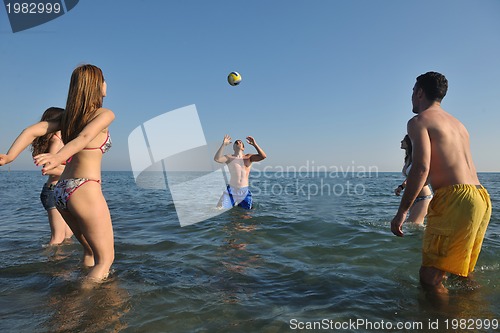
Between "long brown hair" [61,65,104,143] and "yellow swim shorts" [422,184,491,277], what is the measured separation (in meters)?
3.47

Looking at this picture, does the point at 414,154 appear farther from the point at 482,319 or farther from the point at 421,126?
the point at 482,319

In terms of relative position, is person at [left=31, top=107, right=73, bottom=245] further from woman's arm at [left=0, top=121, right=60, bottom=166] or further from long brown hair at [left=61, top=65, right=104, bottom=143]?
long brown hair at [left=61, top=65, right=104, bottom=143]

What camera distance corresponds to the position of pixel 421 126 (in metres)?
3.25

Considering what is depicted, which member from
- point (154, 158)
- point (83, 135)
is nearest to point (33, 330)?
point (83, 135)

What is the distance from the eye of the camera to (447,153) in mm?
3225

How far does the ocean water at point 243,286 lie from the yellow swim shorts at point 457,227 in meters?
0.44

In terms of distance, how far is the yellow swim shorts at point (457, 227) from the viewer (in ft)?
10.1

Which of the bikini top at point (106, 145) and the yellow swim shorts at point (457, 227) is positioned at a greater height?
the bikini top at point (106, 145)

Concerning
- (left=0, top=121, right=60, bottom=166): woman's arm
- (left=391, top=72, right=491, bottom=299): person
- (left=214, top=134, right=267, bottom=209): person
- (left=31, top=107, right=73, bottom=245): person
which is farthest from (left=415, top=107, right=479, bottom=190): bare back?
(left=214, top=134, right=267, bottom=209): person

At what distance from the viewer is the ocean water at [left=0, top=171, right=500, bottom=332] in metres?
2.89

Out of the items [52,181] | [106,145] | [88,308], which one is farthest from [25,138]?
[52,181]

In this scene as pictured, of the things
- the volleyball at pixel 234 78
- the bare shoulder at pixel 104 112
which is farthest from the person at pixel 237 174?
the bare shoulder at pixel 104 112

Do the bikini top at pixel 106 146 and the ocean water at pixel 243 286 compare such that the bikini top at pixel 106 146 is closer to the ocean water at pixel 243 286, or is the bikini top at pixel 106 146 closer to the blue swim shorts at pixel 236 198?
the ocean water at pixel 243 286

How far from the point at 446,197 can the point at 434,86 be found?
1.19m
